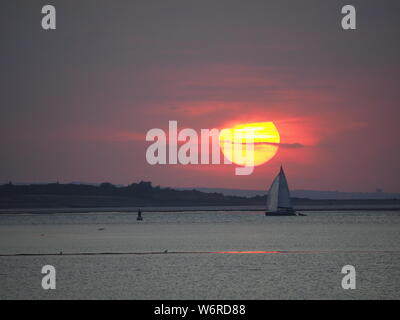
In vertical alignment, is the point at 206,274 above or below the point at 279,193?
below

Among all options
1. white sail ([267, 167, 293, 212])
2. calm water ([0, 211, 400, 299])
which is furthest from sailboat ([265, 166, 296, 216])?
calm water ([0, 211, 400, 299])

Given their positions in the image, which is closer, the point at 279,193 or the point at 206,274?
the point at 206,274

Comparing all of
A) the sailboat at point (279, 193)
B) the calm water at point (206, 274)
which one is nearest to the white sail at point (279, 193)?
the sailboat at point (279, 193)

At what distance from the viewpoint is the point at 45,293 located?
4769 centimetres

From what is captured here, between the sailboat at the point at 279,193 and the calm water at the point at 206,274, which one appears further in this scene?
the sailboat at the point at 279,193

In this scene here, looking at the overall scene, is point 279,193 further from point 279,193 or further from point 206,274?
point 206,274

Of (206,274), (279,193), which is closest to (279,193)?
(279,193)

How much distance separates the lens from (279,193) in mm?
192875

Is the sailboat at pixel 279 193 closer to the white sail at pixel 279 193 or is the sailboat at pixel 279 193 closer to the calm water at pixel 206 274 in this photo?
the white sail at pixel 279 193

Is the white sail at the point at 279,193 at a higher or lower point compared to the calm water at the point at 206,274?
higher

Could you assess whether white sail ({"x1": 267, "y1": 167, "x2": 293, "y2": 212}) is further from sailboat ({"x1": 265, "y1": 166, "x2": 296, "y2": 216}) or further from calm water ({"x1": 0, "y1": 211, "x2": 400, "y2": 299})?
calm water ({"x1": 0, "y1": 211, "x2": 400, "y2": 299})

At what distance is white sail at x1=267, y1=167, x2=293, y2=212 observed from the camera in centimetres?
18800

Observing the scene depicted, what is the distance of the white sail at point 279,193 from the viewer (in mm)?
188000
